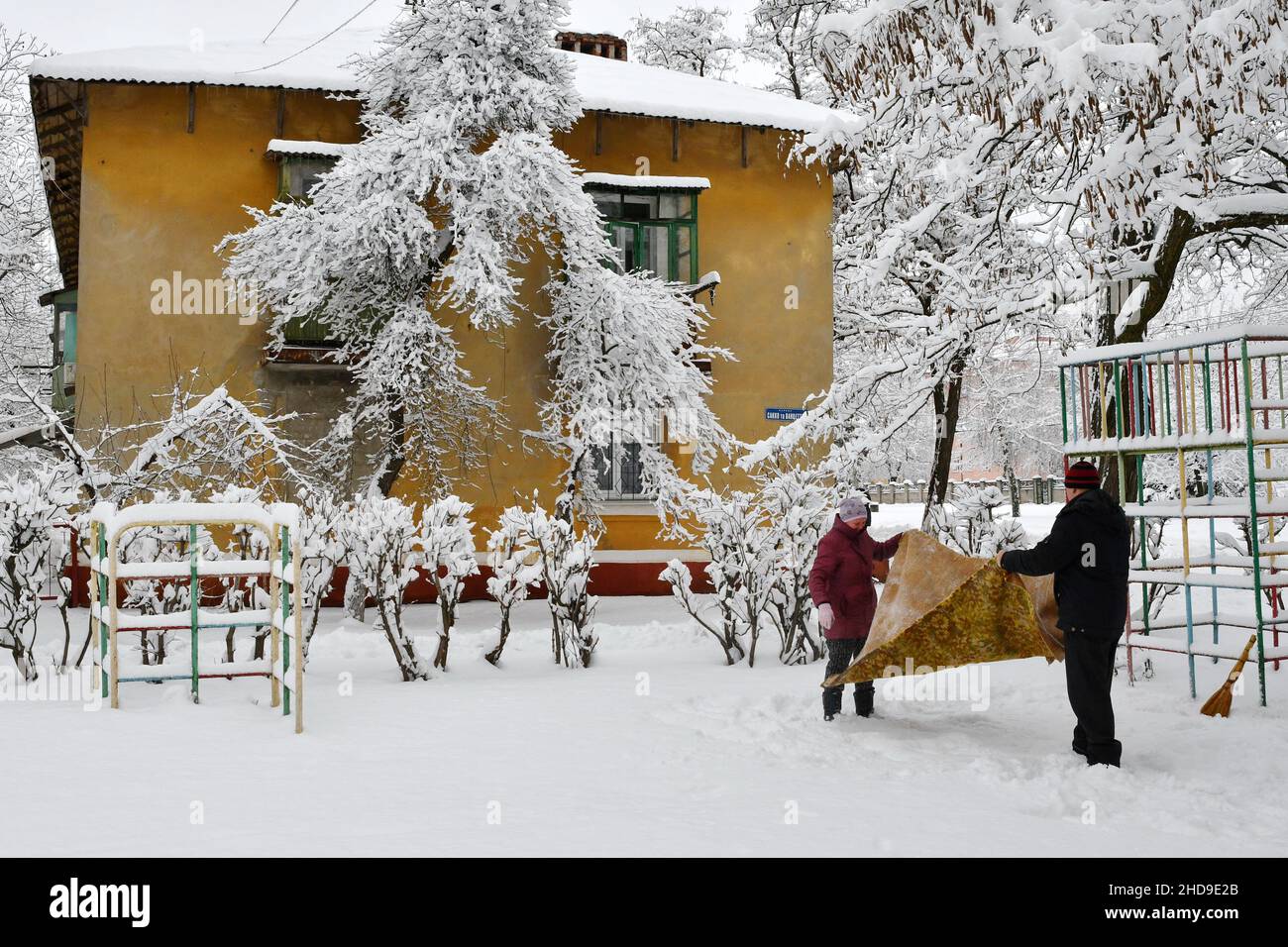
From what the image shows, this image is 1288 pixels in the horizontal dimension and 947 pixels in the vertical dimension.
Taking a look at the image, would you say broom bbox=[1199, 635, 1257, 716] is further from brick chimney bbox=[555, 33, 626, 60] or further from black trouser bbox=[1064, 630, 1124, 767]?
brick chimney bbox=[555, 33, 626, 60]

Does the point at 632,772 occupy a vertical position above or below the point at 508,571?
below

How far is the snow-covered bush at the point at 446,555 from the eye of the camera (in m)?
9.16

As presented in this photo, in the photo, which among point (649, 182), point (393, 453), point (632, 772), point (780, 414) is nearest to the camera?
point (632, 772)

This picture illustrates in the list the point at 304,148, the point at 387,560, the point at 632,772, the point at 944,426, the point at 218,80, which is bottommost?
the point at 632,772

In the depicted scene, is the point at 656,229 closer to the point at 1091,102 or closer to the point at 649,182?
the point at 649,182

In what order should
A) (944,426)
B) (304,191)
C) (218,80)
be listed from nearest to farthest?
(218,80) < (304,191) < (944,426)

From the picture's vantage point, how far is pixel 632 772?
5.96 m

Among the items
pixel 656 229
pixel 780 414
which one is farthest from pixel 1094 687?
pixel 656 229

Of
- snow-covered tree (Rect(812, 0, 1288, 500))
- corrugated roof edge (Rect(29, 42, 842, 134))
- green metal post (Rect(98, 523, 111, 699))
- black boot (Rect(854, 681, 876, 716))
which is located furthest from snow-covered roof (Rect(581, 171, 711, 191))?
black boot (Rect(854, 681, 876, 716))

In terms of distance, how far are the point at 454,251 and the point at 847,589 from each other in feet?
30.8

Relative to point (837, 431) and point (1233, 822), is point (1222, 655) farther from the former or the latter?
point (837, 431)

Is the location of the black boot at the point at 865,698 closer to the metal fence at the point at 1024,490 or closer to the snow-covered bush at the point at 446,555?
the snow-covered bush at the point at 446,555
